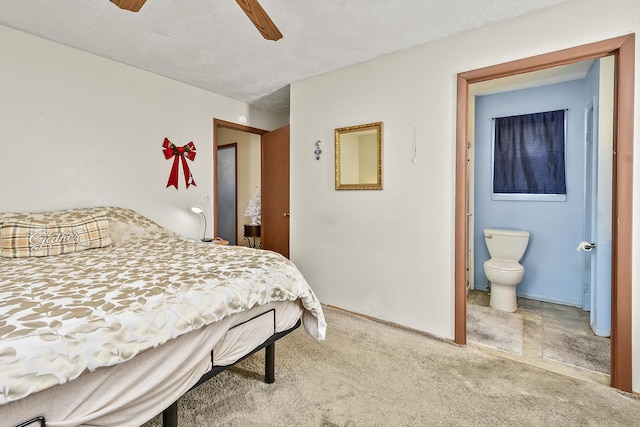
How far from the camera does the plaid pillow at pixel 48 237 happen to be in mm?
1981

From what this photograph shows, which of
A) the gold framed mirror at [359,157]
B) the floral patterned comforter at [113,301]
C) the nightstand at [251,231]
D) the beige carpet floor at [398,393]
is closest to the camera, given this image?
the floral patterned comforter at [113,301]

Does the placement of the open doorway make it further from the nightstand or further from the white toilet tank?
the white toilet tank

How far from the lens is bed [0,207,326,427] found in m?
0.91

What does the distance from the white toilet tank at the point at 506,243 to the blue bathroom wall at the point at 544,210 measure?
0.21m

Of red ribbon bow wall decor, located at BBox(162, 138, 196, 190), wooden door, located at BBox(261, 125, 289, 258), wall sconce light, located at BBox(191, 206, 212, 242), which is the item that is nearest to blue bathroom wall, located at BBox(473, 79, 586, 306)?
wooden door, located at BBox(261, 125, 289, 258)

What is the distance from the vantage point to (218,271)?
156cm

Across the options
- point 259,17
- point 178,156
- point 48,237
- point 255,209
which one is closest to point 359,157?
point 259,17

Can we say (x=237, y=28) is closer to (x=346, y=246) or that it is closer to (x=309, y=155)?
(x=309, y=155)

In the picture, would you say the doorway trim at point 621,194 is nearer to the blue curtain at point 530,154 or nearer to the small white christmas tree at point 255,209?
the blue curtain at point 530,154

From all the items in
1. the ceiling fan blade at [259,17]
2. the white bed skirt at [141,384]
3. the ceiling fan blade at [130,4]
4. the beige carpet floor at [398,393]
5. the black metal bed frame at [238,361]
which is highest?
the ceiling fan blade at [130,4]

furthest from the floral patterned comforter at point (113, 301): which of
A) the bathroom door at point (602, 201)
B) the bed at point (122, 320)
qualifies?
the bathroom door at point (602, 201)

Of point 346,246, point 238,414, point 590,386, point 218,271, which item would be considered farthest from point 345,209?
point 590,386

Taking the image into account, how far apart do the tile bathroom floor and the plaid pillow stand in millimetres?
3008

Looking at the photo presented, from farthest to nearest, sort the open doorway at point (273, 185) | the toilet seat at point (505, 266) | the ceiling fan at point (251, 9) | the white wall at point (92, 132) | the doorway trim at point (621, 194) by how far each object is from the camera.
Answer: the open doorway at point (273, 185) → the toilet seat at point (505, 266) → the white wall at point (92, 132) → the doorway trim at point (621, 194) → the ceiling fan at point (251, 9)
